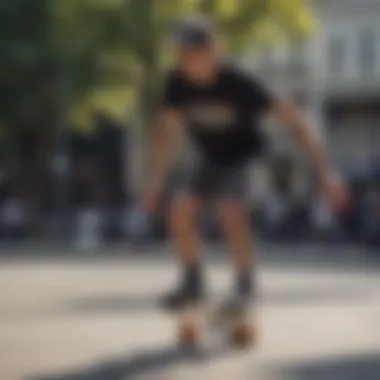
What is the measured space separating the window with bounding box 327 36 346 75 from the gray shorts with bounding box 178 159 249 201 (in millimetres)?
44204

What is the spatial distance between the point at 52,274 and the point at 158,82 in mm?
23279

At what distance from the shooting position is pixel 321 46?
171 feet

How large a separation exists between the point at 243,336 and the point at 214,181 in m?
0.80

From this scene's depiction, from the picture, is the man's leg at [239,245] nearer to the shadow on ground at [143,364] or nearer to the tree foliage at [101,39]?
the shadow on ground at [143,364]

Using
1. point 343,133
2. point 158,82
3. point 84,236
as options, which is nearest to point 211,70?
point 84,236

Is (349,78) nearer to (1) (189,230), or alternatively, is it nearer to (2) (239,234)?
(2) (239,234)

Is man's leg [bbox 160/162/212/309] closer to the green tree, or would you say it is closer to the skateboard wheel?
the skateboard wheel

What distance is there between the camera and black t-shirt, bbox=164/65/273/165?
24.8 ft

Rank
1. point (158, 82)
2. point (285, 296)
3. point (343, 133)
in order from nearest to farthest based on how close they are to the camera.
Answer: point (285, 296), point (158, 82), point (343, 133)

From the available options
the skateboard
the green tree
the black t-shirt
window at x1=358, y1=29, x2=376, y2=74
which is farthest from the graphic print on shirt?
window at x1=358, y1=29, x2=376, y2=74

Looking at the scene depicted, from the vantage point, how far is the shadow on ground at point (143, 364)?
6.63 metres

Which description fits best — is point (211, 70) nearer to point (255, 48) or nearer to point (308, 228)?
point (308, 228)

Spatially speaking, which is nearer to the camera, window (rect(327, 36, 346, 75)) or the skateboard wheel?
the skateboard wheel

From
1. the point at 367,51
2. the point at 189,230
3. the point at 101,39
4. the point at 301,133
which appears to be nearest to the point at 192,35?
the point at 301,133
